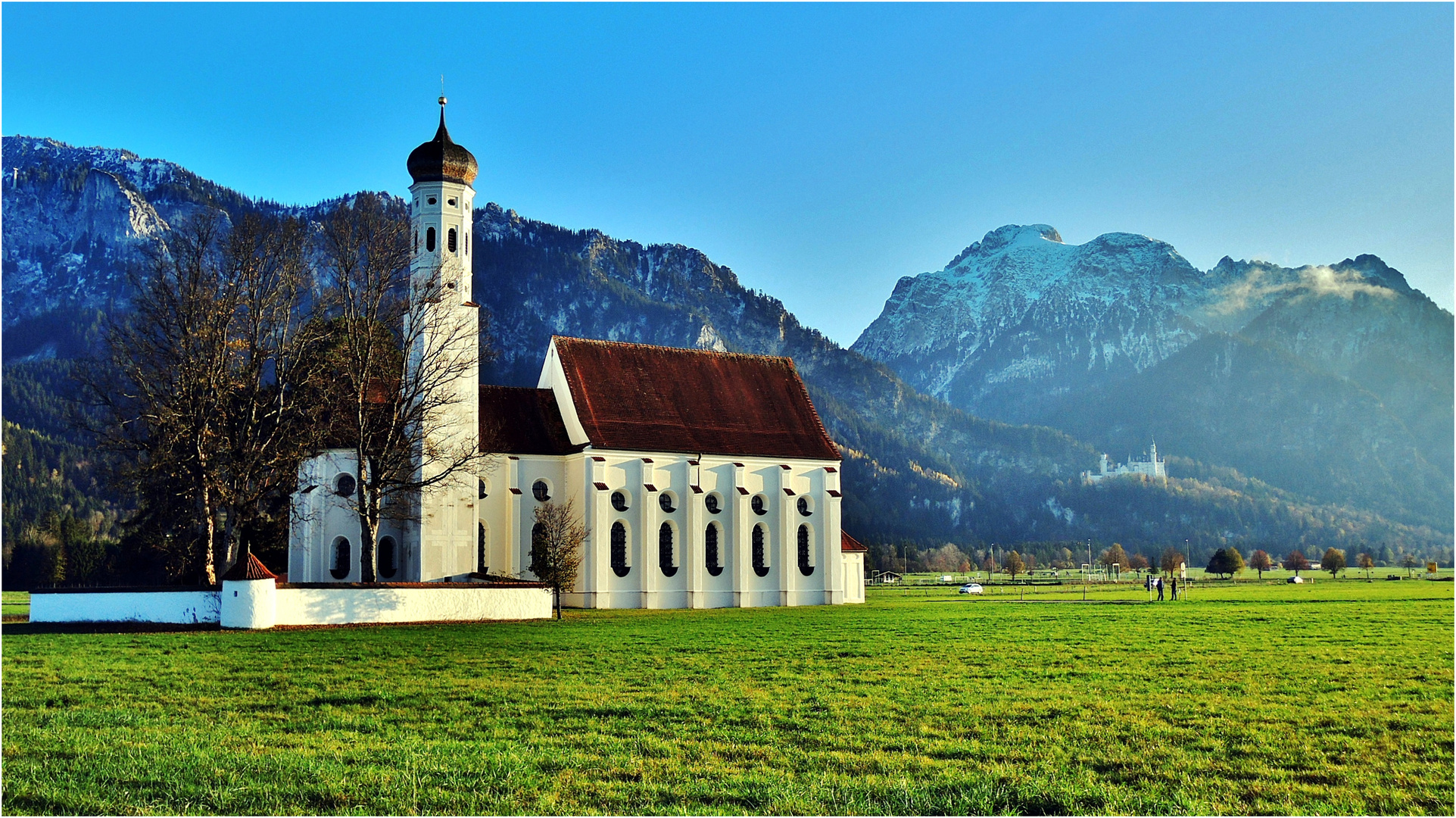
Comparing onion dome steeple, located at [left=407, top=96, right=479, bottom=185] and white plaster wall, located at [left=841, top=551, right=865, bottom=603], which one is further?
white plaster wall, located at [left=841, top=551, right=865, bottom=603]

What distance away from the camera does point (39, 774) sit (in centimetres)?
1186

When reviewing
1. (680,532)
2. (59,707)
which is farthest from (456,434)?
(59,707)

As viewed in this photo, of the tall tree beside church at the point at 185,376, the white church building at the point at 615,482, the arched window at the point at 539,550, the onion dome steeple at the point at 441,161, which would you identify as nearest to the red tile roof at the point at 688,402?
the white church building at the point at 615,482

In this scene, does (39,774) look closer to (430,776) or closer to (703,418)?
(430,776)

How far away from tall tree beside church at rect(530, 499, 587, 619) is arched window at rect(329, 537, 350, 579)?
7458 mm

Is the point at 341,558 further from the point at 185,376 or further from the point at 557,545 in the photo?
the point at 185,376

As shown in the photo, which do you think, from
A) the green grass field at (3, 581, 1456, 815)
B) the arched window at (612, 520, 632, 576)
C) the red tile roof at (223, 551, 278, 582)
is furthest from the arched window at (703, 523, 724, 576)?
the green grass field at (3, 581, 1456, 815)

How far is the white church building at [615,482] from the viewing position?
49.1 metres

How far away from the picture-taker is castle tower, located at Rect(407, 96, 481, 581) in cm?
4850

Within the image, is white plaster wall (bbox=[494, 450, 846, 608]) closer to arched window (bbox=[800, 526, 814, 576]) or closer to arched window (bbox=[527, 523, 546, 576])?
arched window (bbox=[800, 526, 814, 576])

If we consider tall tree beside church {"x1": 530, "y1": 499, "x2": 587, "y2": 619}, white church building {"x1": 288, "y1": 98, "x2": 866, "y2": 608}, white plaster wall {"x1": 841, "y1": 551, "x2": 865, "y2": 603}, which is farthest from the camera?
white plaster wall {"x1": 841, "y1": 551, "x2": 865, "y2": 603}

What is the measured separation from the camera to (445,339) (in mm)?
51281

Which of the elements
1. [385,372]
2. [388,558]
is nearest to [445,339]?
[385,372]

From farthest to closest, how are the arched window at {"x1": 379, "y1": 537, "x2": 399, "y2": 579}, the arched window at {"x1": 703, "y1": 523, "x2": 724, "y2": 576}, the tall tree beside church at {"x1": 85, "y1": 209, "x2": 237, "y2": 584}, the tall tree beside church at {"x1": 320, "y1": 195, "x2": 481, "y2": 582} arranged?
the arched window at {"x1": 703, "y1": 523, "x2": 724, "y2": 576}
the arched window at {"x1": 379, "y1": 537, "x2": 399, "y2": 579}
the tall tree beside church at {"x1": 320, "y1": 195, "x2": 481, "y2": 582}
the tall tree beside church at {"x1": 85, "y1": 209, "x2": 237, "y2": 584}
